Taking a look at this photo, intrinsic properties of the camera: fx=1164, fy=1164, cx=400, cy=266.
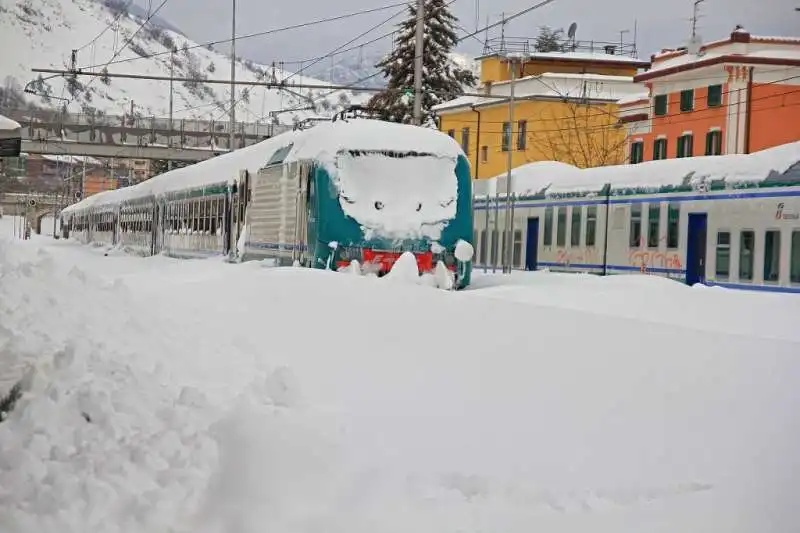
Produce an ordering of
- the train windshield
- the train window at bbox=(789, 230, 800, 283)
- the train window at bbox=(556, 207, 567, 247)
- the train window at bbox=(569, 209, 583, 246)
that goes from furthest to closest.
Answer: the train window at bbox=(556, 207, 567, 247)
the train window at bbox=(569, 209, 583, 246)
the train window at bbox=(789, 230, 800, 283)
the train windshield

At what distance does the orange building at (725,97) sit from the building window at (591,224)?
11.7 meters

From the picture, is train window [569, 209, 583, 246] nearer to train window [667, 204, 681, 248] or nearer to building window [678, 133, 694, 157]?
train window [667, 204, 681, 248]

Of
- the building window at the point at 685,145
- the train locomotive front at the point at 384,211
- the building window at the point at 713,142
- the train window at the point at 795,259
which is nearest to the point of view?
the train locomotive front at the point at 384,211

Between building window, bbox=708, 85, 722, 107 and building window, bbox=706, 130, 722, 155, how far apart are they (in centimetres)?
110

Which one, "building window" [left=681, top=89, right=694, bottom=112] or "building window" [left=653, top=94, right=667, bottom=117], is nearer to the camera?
"building window" [left=681, top=89, right=694, bottom=112]

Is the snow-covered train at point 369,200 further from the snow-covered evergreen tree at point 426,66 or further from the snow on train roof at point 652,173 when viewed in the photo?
the snow-covered evergreen tree at point 426,66

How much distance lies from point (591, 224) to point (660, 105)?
18810 mm

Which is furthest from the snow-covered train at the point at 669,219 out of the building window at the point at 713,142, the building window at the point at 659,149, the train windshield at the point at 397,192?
the building window at the point at 659,149

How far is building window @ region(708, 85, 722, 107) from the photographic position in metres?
43.2

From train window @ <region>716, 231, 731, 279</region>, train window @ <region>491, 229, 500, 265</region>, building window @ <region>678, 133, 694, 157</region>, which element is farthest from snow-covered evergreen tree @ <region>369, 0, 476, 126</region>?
train window @ <region>716, 231, 731, 279</region>

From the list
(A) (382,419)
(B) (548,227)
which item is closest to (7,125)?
(A) (382,419)

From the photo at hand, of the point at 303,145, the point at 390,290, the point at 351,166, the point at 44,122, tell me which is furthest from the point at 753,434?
the point at 44,122

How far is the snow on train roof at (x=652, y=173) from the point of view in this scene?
2420 centimetres

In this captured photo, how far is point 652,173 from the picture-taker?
1133 inches
